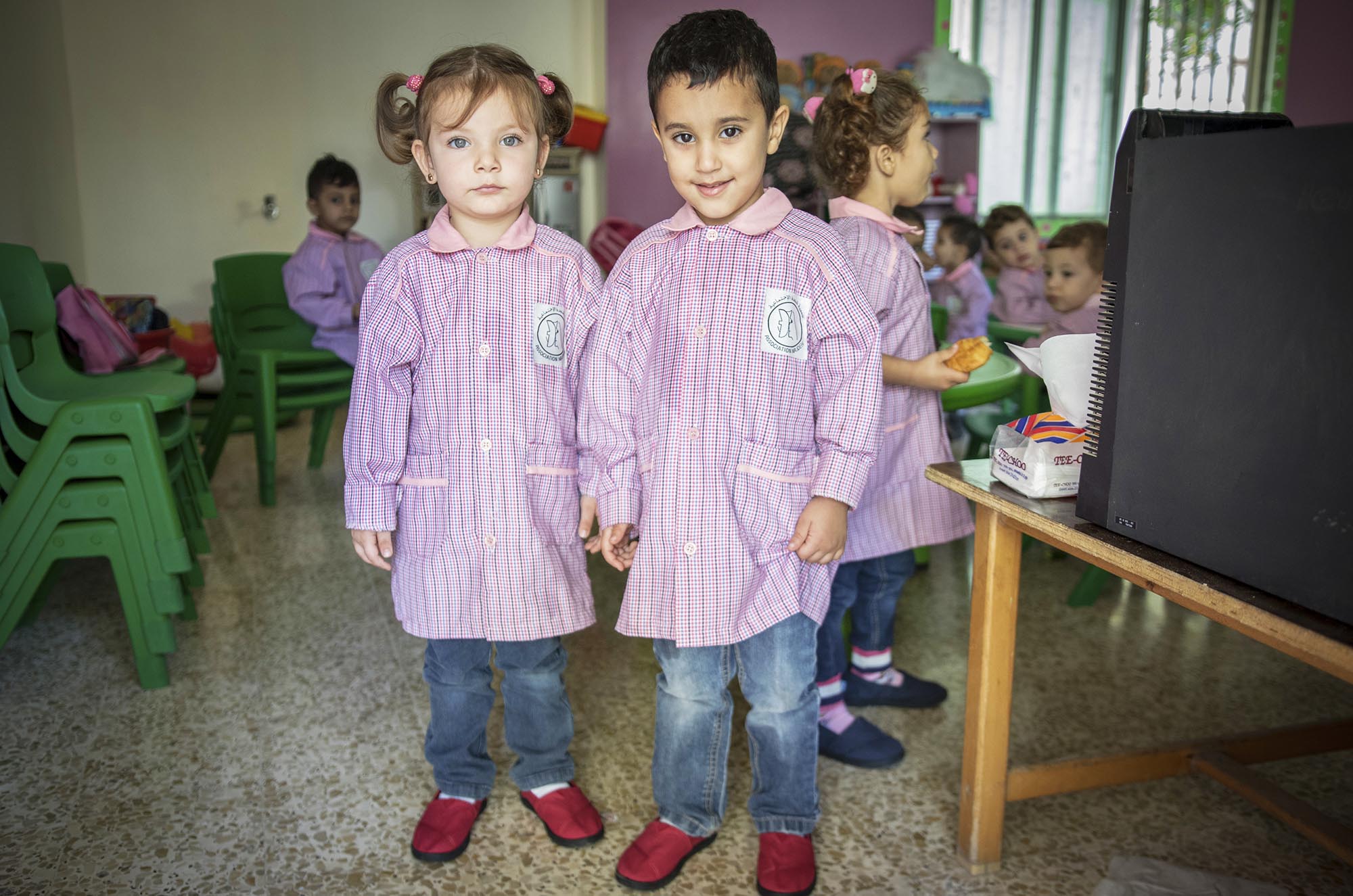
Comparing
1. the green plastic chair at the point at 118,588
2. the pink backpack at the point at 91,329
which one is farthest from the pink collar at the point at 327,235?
the green plastic chair at the point at 118,588

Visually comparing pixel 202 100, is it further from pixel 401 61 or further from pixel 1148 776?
pixel 1148 776

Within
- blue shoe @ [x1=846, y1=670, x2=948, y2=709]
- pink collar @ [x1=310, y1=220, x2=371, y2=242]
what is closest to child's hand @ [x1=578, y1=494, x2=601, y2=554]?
blue shoe @ [x1=846, y1=670, x2=948, y2=709]

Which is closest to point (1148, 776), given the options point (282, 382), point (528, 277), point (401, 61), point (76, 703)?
point (528, 277)

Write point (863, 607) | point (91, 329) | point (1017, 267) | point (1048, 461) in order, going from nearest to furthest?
point (1048, 461) < point (863, 607) < point (91, 329) < point (1017, 267)

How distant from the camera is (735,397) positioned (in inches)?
49.4

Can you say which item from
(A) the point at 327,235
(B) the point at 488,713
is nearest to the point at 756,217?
(B) the point at 488,713

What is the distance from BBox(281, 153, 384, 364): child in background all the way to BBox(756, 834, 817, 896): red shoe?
242 centimetres

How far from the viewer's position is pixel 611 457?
1325 millimetres

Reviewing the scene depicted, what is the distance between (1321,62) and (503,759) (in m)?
7.55

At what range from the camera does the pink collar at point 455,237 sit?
134 centimetres

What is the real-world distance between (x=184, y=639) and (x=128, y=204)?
3.58m

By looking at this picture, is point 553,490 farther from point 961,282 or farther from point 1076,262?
point 961,282

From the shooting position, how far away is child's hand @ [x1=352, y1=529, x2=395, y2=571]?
1376 millimetres

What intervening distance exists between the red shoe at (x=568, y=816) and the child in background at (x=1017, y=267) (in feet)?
8.41
